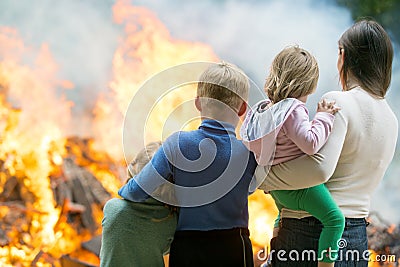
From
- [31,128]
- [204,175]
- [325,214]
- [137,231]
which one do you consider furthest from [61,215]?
[325,214]

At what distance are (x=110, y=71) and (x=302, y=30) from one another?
3.74 feet

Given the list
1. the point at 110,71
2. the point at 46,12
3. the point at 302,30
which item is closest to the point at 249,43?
the point at 302,30

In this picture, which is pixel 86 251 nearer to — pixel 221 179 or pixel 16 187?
pixel 16 187

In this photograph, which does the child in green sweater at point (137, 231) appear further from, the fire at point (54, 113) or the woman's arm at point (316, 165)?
the fire at point (54, 113)

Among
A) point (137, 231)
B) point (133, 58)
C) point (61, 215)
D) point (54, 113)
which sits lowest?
point (61, 215)

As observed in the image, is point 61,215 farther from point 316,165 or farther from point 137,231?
point 316,165

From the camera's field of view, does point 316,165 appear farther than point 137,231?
No

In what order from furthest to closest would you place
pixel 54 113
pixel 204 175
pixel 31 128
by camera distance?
pixel 54 113 < pixel 31 128 < pixel 204 175

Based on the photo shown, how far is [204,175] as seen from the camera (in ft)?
5.04

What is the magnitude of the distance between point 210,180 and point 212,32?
4.94 feet

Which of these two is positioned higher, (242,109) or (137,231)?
(242,109)

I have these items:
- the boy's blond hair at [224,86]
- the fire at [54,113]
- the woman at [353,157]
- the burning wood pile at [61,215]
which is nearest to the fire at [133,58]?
the fire at [54,113]

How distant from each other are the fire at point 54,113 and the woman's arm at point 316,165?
1231mm

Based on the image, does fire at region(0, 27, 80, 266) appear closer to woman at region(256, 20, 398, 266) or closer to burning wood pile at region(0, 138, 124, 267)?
burning wood pile at region(0, 138, 124, 267)
